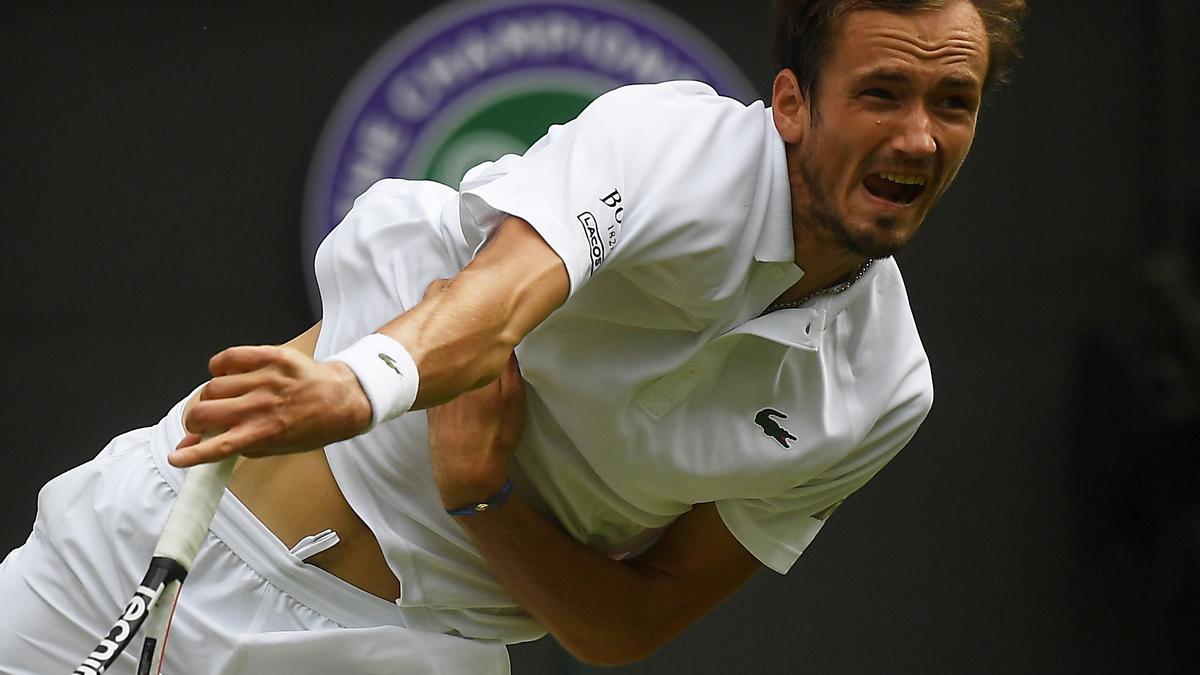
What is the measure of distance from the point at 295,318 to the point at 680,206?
1595mm

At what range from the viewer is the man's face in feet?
5.40

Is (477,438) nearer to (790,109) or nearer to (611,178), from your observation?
(611,178)

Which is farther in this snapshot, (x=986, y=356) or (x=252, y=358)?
(x=986, y=356)

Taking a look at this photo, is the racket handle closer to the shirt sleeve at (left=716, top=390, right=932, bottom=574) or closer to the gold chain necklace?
the gold chain necklace

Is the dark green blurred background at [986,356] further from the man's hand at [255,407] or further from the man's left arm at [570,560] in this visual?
Answer: the man's hand at [255,407]

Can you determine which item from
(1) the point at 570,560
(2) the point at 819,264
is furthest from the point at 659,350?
(1) the point at 570,560

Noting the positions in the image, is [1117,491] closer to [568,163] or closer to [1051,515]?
[1051,515]

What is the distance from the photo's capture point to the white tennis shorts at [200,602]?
5.99 feet

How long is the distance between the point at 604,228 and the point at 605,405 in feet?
0.86

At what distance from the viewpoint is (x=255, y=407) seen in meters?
1.23

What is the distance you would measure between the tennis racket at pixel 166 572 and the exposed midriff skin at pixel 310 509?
459mm

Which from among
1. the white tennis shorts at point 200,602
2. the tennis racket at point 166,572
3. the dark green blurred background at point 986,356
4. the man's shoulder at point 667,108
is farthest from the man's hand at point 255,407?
the dark green blurred background at point 986,356

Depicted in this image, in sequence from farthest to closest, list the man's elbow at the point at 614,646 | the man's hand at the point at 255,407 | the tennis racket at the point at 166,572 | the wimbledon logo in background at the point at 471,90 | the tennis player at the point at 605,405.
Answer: the wimbledon logo in background at the point at 471,90
the man's elbow at the point at 614,646
the tennis player at the point at 605,405
the tennis racket at the point at 166,572
the man's hand at the point at 255,407

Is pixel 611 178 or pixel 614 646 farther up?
pixel 611 178
